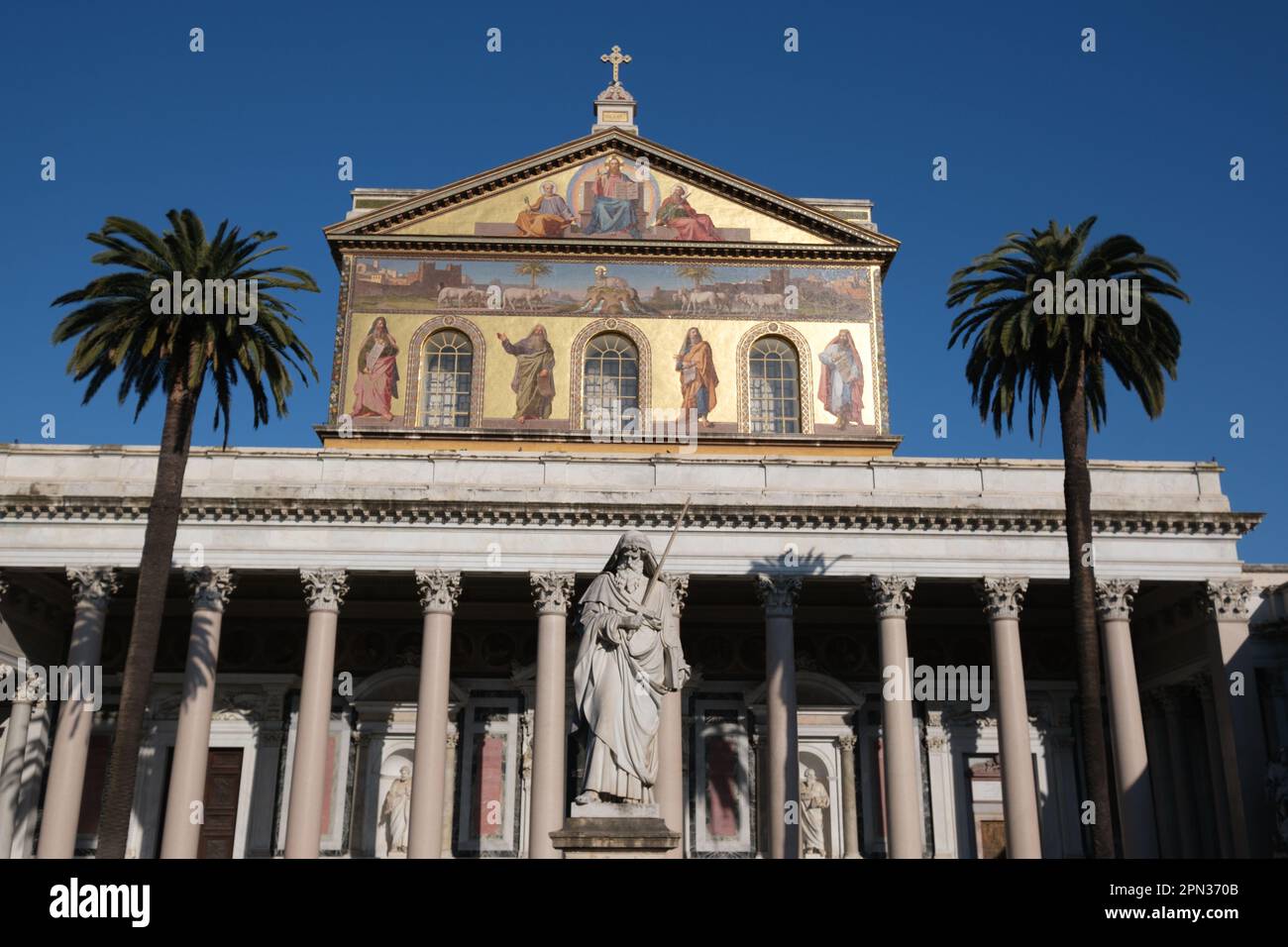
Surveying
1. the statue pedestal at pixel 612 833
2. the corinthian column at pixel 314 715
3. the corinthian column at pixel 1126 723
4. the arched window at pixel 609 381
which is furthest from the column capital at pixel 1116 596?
the statue pedestal at pixel 612 833

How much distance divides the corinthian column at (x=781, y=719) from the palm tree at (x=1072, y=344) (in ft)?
20.3

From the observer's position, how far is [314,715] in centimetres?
2753

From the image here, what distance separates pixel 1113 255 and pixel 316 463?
61.8ft

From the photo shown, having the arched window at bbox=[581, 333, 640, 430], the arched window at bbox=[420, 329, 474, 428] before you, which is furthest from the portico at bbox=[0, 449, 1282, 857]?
the arched window at bbox=[581, 333, 640, 430]

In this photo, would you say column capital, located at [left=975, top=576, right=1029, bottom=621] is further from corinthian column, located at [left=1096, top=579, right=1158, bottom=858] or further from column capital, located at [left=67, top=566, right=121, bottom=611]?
column capital, located at [left=67, top=566, right=121, bottom=611]

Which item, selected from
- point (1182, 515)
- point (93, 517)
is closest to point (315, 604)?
point (93, 517)

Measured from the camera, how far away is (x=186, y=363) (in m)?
25.6

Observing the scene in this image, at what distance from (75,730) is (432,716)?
7.92 metres

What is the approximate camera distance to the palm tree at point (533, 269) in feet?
121

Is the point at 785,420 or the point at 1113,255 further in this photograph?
the point at 785,420

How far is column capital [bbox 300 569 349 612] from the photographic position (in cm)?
2872

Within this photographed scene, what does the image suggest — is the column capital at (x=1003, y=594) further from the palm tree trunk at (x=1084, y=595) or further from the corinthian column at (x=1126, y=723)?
the palm tree trunk at (x=1084, y=595)
